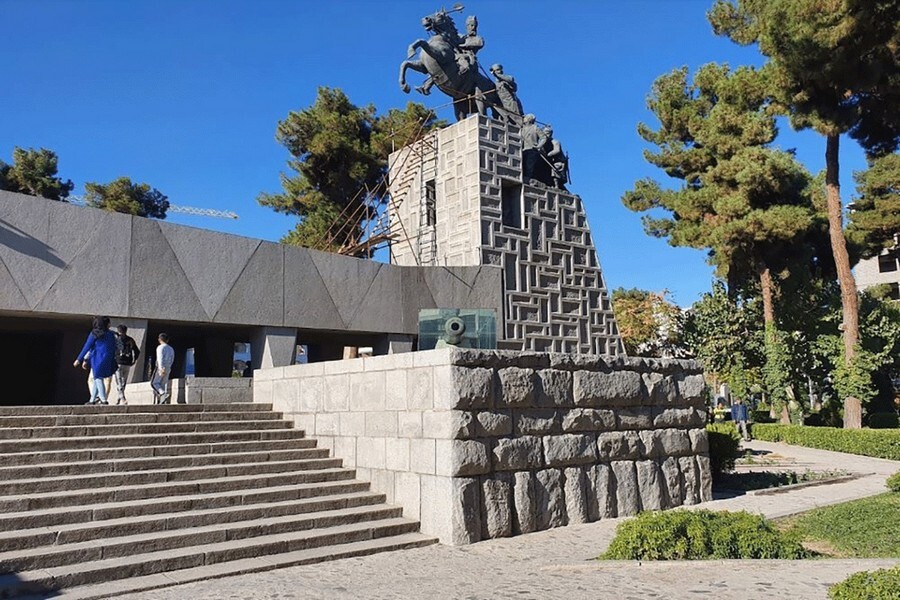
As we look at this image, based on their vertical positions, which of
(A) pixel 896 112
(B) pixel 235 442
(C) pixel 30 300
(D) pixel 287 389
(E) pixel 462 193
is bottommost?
(B) pixel 235 442

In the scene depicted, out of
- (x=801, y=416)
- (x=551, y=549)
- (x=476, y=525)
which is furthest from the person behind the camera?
(x=801, y=416)

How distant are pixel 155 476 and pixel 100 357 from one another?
353cm

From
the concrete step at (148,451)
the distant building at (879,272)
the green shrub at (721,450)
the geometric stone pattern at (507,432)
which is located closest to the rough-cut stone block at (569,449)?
the geometric stone pattern at (507,432)

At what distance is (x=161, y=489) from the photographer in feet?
24.9

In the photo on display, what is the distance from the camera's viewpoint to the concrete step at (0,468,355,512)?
6.79 metres

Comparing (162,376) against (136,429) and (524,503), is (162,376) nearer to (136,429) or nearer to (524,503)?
(136,429)

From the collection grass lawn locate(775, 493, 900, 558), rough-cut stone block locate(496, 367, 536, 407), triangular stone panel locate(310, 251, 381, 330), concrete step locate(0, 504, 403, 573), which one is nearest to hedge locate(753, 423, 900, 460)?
grass lawn locate(775, 493, 900, 558)

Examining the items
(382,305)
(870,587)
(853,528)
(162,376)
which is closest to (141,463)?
(162,376)

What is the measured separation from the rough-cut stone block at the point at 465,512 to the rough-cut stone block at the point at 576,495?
1510 mm

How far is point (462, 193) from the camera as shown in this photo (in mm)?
20297

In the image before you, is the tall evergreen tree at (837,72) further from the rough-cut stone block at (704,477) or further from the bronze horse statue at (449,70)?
the rough-cut stone block at (704,477)

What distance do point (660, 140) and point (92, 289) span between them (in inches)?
837

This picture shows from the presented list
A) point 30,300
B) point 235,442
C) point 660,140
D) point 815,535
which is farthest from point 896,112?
point 30,300

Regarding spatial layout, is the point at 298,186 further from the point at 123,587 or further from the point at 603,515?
the point at 123,587
